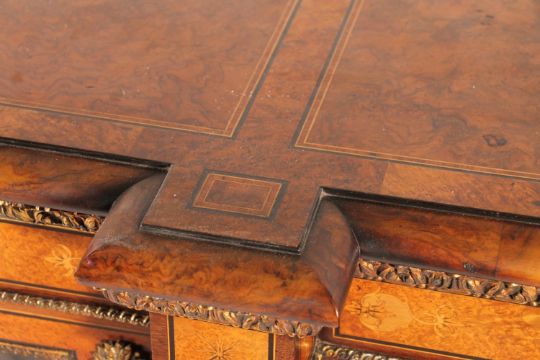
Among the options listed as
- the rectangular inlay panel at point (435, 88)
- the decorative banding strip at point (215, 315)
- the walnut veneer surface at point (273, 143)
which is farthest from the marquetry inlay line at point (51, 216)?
the rectangular inlay panel at point (435, 88)

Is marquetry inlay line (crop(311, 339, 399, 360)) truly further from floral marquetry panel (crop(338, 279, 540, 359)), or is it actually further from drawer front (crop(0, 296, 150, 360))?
drawer front (crop(0, 296, 150, 360))

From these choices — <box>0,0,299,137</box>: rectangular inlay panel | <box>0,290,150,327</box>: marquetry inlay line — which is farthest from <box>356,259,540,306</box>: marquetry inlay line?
<box>0,290,150,327</box>: marquetry inlay line

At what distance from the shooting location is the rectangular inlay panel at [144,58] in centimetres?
139

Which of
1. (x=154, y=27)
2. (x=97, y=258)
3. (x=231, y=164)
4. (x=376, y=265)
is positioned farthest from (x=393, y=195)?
(x=154, y=27)

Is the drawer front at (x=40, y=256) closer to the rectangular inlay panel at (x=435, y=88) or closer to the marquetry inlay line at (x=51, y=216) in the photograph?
the marquetry inlay line at (x=51, y=216)

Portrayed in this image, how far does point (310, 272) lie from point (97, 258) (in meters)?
0.24

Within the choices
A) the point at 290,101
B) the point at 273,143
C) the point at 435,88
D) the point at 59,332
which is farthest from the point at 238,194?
the point at 59,332

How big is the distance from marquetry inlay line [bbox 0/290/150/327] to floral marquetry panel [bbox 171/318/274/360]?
192 millimetres

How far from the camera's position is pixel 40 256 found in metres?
1.43

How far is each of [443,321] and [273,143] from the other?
1.01 ft

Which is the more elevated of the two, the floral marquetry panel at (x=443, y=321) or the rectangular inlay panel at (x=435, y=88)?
the rectangular inlay panel at (x=435, y=88)

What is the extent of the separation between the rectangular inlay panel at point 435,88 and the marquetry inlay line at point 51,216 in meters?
0.28

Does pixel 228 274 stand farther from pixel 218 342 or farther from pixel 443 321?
pixel 443 321

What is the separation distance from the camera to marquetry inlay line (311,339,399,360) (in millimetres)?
1365
